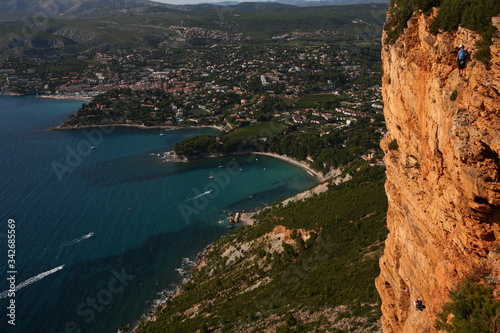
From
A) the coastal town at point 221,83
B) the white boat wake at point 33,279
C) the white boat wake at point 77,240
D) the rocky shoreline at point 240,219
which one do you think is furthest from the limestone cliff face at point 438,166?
the coastal town at point 221,83

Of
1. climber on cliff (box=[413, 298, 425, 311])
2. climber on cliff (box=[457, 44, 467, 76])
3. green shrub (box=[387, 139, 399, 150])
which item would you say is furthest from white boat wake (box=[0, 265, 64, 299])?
climber on cliff (box=[457, 44, 467, 76])

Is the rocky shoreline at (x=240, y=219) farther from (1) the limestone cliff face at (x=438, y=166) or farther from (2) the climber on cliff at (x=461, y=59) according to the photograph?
(2) the climber on cliff at (x=461, y=59)

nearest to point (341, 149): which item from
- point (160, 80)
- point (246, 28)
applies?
point (160, 80)

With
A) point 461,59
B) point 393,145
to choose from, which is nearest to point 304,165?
point 393,145

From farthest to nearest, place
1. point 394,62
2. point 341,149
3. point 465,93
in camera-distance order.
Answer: point 341,149 → point 394,62 → point 465,93

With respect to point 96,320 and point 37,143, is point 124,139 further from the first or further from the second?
point 96,320

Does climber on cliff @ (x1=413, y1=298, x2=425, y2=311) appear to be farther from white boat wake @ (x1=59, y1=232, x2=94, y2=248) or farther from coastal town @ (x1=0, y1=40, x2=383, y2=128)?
coastal town @ (x1=0, y1=40, x2=383, y2=128)
